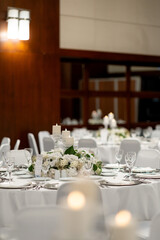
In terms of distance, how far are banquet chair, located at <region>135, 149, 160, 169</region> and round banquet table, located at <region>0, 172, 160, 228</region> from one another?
1112mm

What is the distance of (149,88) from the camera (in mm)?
12086

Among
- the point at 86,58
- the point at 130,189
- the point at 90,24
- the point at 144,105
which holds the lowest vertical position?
the point at 130,189

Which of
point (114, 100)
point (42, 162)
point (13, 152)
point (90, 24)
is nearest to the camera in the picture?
point (42, 162)

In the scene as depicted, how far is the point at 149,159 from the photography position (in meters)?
5.05

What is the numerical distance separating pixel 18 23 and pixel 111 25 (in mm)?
2715

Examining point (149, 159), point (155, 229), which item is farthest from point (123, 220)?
point (149, 159)

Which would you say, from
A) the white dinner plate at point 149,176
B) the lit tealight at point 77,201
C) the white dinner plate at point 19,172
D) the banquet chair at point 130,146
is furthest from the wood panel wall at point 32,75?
the lit tealight at point 77,201

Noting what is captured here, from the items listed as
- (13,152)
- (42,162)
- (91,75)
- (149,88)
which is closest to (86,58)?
(91,75)

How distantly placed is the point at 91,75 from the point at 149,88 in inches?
69.3

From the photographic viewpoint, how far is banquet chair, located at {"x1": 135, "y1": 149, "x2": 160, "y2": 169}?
5.01m

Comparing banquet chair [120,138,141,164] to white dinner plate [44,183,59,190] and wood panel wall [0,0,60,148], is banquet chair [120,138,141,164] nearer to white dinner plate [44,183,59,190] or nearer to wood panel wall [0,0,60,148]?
wood panel wall [0,0,60,148]

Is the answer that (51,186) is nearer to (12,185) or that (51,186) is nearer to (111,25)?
(12,185)

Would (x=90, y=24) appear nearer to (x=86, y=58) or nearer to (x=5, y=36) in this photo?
(x=86, y=58)

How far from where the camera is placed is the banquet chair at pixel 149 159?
501cm
